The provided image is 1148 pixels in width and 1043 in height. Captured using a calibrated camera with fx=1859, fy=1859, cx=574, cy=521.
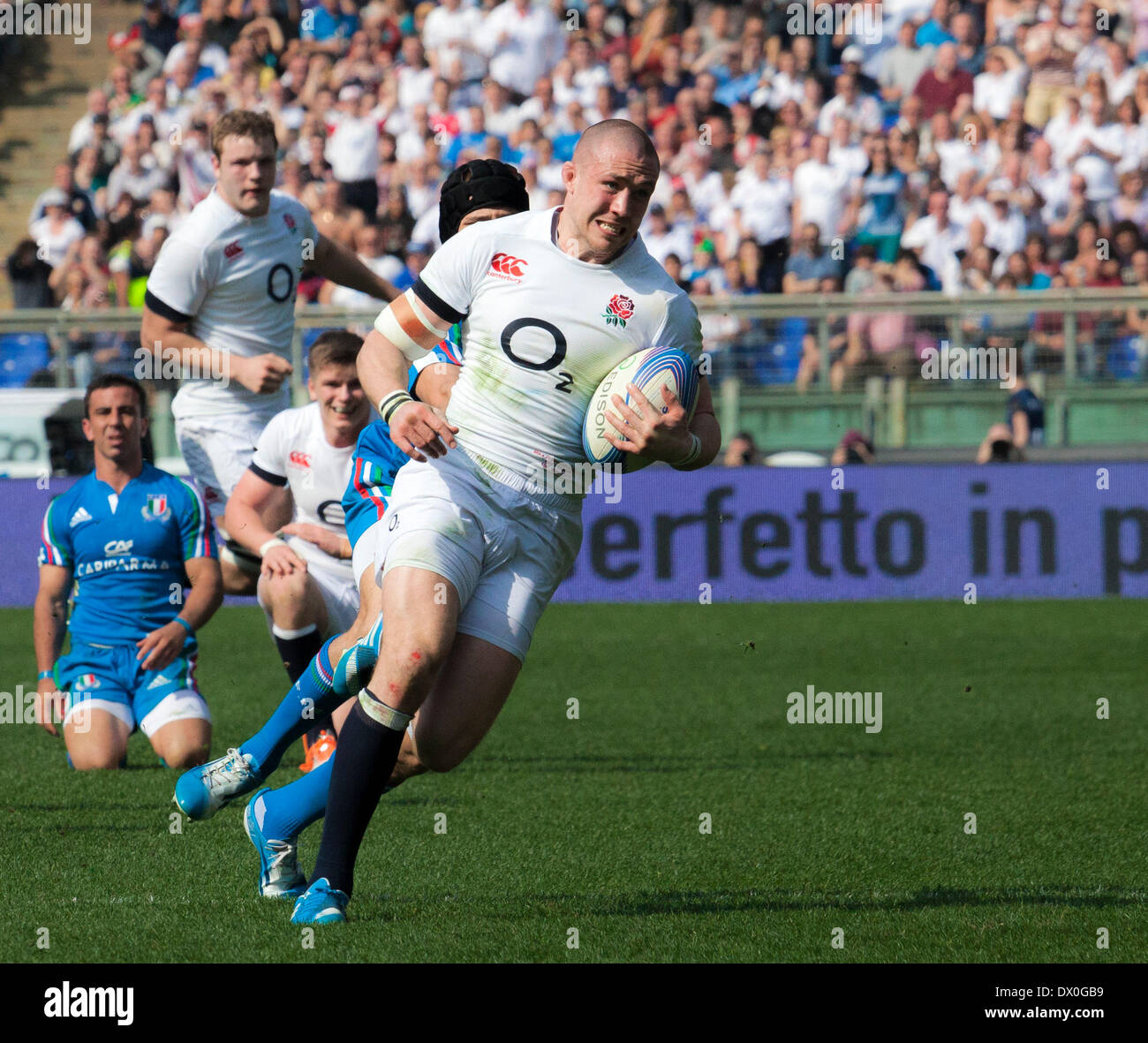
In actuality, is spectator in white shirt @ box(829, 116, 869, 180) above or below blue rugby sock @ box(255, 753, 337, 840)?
above

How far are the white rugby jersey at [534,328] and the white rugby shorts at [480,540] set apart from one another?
0.27 feet

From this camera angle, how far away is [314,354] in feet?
24.9

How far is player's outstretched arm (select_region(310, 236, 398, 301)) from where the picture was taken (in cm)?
814

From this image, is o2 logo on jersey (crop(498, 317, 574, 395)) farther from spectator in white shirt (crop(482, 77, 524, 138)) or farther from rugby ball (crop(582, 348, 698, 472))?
spectator in white shirt (crop(482, 77, 524, 138))

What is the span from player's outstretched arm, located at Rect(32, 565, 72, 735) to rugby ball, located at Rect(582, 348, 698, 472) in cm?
368

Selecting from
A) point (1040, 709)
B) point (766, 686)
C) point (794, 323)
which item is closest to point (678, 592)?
point (794, 323)

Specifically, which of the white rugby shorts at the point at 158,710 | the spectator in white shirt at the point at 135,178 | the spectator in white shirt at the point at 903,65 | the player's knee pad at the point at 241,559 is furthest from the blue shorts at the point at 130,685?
the spectator in white shirt at the point at 903,65

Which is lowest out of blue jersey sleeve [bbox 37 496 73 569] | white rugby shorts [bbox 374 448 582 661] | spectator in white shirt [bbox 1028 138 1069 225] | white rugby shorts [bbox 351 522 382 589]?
blue jersey sleeve [bbox 37 496 73 569]

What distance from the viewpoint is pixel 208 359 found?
26.1ft

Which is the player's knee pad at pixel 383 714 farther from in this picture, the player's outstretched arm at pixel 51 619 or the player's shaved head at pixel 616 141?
the player's outstretched arm at pixel 51 619

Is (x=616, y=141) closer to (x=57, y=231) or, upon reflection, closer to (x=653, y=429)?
(x=653, y=429)

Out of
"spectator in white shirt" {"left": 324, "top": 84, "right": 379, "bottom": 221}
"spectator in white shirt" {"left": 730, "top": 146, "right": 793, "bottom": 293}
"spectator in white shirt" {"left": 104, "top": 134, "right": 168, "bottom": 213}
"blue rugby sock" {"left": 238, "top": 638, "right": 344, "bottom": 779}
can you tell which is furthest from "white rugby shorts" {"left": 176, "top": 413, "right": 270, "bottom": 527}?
"spectator in white shirt" {"left": 104, "top": 134, "right": 168, "bottom": 213}

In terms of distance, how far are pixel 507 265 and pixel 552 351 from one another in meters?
0.27

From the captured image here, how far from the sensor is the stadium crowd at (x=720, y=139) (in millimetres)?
16172
